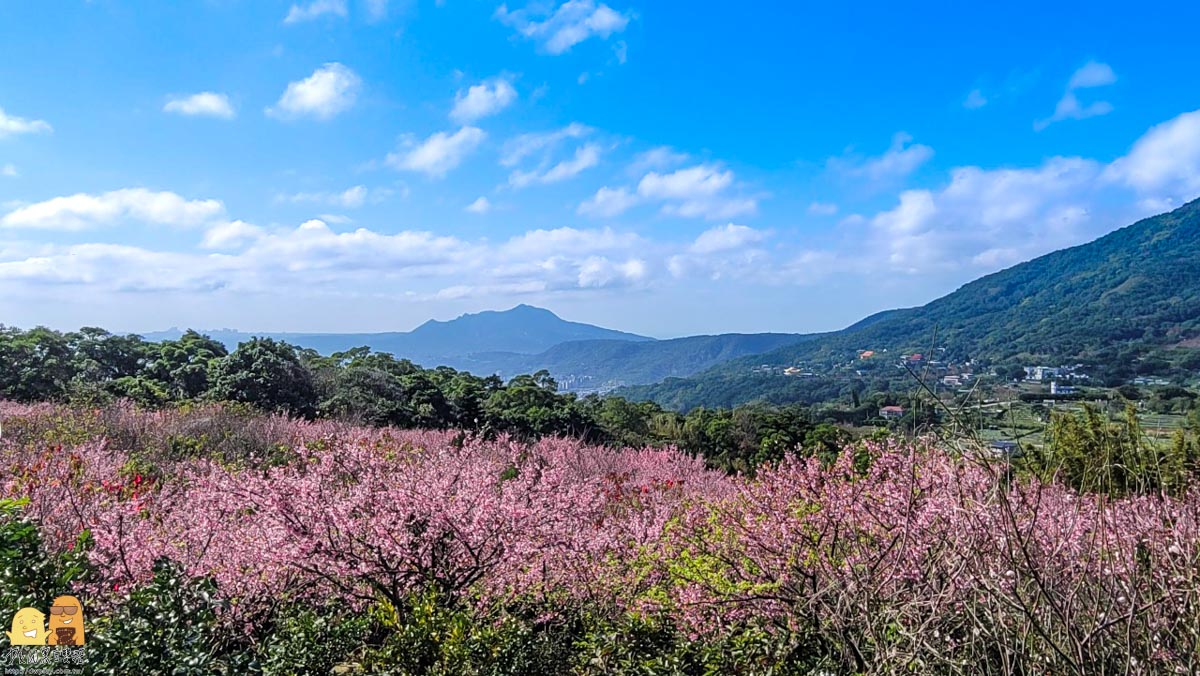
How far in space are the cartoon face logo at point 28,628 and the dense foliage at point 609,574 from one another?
159mm

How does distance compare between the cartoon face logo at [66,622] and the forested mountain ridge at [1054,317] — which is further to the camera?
the forested mountain ridge at [1054,317]

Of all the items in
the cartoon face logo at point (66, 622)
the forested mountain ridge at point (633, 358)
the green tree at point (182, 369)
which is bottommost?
the forested mountain ridge at point (633, 358)

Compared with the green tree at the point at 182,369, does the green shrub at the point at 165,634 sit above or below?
below

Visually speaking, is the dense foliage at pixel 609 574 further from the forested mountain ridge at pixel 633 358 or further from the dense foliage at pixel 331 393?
the forested mountain ridge at pixel 633 358

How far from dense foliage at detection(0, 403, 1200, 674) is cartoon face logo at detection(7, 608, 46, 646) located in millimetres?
159

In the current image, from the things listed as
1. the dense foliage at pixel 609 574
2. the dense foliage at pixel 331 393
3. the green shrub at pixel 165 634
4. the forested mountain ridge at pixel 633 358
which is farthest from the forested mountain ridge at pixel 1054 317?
the forested mountain ridge at pixel 633 358

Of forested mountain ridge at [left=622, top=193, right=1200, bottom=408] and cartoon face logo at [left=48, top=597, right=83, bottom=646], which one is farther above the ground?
forested mountain ridge at [left=622, top=193, right=1200, bottom=408]

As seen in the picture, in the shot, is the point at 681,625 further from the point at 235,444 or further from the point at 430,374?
the point at 430,374

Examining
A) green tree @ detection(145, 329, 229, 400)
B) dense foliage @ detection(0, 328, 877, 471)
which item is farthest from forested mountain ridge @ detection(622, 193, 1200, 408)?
green tree @ detection(145, 329, 229, 400)

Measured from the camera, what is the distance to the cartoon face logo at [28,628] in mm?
2695

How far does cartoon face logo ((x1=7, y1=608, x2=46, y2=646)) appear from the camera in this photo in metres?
2.70

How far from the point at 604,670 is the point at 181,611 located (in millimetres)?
1844

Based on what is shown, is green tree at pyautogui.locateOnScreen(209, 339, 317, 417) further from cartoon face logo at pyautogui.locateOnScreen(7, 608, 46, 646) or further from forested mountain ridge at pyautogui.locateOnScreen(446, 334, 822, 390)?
forested mountain ridge at pyautogui.locateOnScreen(446, 334, 822, 390)

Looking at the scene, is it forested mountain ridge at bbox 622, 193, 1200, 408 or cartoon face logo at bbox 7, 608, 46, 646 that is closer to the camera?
cartoon face logo at bbox 7, 608, 46, 646
